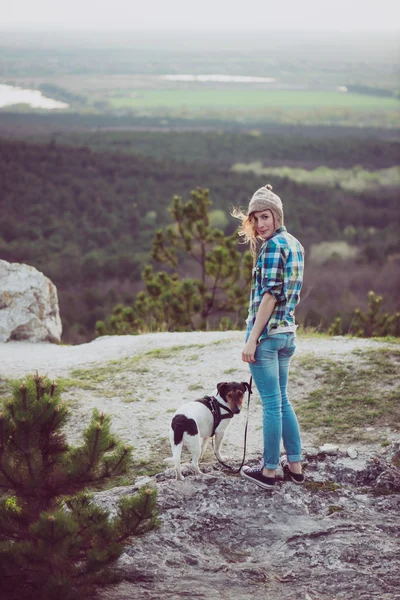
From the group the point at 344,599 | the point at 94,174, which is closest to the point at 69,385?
the point at 344,599

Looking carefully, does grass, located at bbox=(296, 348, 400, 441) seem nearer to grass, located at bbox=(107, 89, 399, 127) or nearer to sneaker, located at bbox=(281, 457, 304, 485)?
sneaker, located at bbox=(281, 457, 304, 485)

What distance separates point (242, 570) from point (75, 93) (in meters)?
89.6

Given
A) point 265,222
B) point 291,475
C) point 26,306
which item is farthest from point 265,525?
point 26,306

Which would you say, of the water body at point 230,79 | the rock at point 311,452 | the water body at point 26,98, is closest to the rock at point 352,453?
the rock at point 311,452

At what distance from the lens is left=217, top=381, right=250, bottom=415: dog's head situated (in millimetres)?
4895

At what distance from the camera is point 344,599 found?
3.93m

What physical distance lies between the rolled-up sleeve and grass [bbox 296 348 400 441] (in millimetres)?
2540

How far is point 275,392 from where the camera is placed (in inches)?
182

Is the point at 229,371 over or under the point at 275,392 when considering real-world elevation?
under

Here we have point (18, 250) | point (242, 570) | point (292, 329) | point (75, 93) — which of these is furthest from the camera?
point (75, 93)

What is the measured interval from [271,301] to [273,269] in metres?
0.21

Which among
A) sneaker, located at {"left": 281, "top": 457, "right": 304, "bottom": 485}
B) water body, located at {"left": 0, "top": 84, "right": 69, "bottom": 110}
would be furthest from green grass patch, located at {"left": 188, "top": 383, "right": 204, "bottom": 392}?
water body, located at {"left": 0, "top": 84, "right": 69, "bottom": 110}

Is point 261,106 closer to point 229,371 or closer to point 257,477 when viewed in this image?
point 229,371

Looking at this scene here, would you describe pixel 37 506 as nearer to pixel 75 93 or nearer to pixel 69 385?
pixel 69 385
